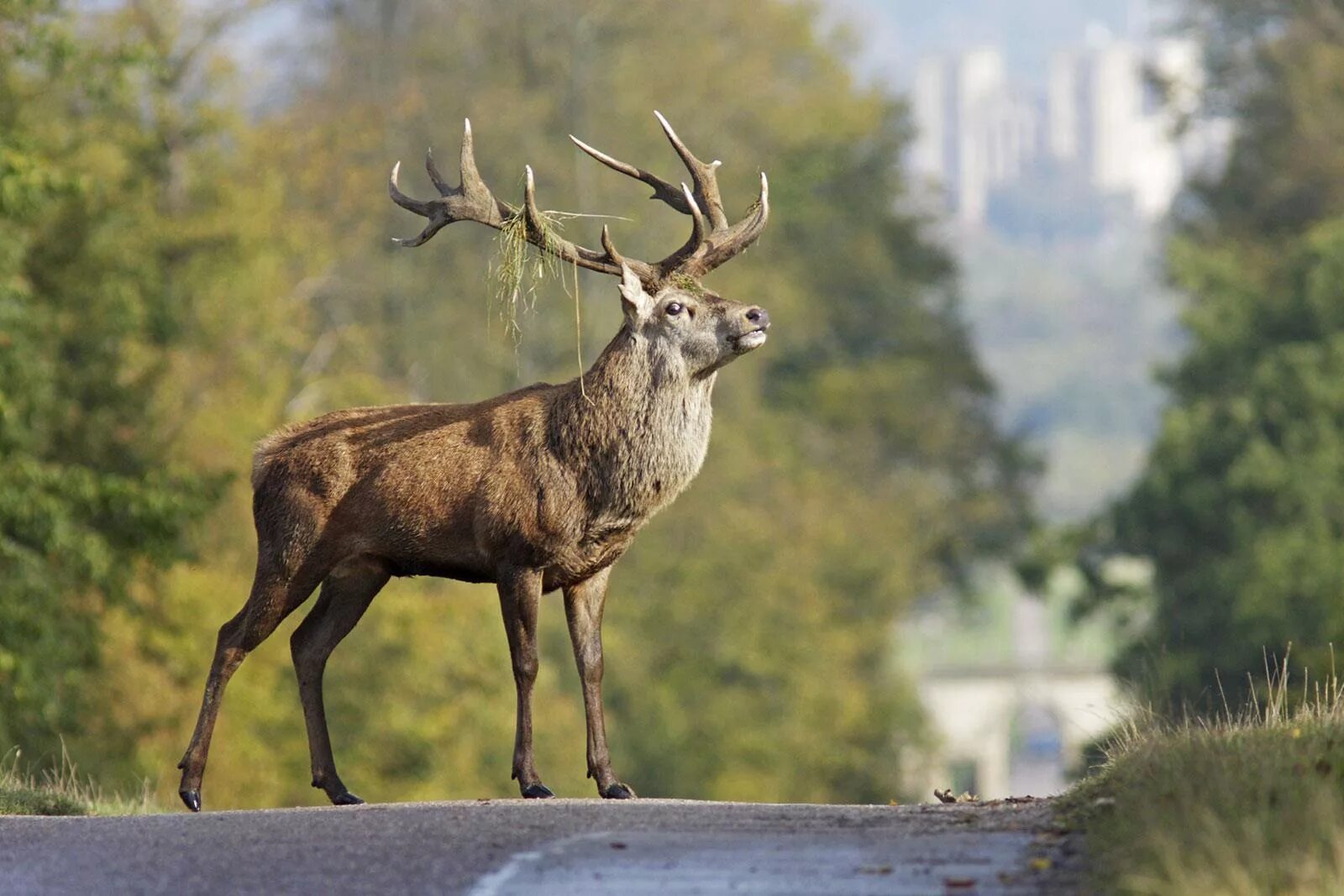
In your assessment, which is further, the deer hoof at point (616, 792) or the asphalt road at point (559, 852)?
the deer hoof at point (616, 792)

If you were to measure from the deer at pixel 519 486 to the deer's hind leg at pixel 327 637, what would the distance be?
0.04 feet

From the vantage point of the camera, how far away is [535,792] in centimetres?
1325

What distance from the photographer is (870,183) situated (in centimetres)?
6962

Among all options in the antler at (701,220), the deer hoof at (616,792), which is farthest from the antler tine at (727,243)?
the deer hoof at (616,792)

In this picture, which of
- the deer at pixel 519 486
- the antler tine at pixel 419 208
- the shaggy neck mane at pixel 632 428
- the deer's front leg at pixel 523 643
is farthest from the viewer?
the antler tine at pixel 419 208

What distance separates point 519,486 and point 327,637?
5.17 feet

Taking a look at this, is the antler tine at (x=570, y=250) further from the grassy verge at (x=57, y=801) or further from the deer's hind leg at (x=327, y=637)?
the grassy verge at (x=57, y=801)

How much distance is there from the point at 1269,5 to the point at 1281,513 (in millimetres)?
20111

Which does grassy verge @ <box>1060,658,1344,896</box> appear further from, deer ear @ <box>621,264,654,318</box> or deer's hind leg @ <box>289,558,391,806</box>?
deer's hind leg @ <box>289,558,391,806</box>

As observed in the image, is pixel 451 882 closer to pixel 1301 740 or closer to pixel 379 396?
pixel 1301 740

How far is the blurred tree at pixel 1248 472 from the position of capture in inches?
1650

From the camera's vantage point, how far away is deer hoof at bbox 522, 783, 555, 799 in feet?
43.2

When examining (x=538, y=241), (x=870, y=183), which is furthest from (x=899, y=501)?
(x=538, y=241)

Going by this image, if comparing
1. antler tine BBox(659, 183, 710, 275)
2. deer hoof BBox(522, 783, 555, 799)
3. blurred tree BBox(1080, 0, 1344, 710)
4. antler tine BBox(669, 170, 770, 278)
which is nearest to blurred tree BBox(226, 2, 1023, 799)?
blurred tree BBox(1080, 0, 1344, 710)
